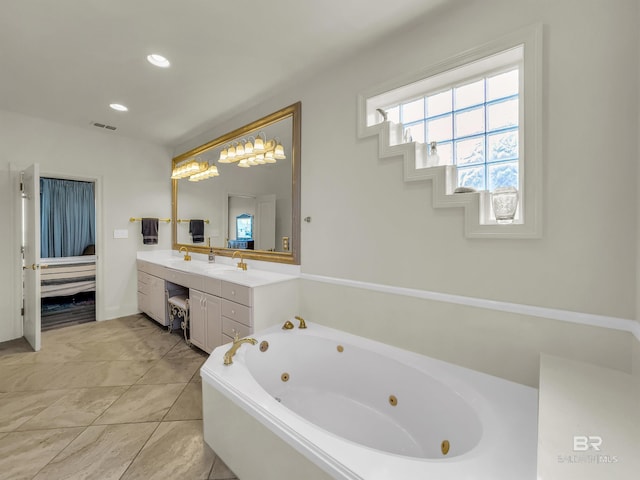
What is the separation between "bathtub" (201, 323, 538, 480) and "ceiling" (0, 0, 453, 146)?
205cm

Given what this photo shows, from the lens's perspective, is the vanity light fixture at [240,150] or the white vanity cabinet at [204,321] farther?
the vanity light fixture at [240,150]

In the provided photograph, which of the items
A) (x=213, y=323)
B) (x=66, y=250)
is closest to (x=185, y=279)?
(x=213, y=323)

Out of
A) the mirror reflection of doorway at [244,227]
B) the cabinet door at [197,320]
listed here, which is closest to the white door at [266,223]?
the mirror reflection of doorway at [244,227]

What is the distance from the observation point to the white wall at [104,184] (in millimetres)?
3176

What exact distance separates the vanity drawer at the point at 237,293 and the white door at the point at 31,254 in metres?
2.04

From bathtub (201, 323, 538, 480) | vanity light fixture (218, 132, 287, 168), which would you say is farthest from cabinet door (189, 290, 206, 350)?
vanity light fixture (218, 132, 287, 168)

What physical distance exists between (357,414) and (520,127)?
1.89 metres

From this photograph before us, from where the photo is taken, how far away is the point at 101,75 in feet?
7.78

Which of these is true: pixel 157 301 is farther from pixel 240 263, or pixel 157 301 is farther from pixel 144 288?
pixel 240 263

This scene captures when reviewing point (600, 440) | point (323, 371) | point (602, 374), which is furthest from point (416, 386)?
point (600, 440)

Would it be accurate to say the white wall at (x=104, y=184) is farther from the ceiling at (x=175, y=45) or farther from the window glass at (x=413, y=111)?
the window glass at (x=413, y=111)

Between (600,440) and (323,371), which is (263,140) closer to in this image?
(323,371)

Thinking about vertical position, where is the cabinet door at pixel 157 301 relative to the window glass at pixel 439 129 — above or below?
below

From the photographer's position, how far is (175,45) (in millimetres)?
1992
